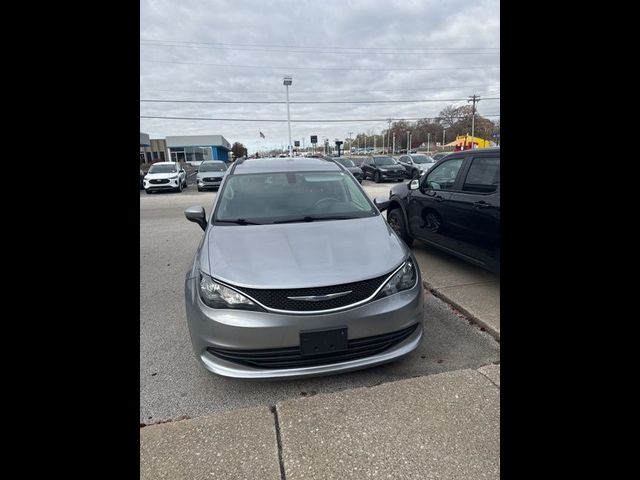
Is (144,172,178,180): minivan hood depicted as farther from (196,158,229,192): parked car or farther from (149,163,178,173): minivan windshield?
(196,158,229,192): parked car

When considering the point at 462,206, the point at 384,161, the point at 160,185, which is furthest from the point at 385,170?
the point at 462,206

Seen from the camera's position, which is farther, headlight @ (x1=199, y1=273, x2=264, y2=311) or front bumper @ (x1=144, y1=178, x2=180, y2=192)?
front bumper @ (x1=144, y1=178, x2=180, y2=192)

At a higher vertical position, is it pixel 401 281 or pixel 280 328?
pixel 401 281

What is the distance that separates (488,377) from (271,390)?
1.54 metres

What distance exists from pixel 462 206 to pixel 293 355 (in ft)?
9.61

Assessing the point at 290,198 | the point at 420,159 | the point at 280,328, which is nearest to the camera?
the point at 280,328

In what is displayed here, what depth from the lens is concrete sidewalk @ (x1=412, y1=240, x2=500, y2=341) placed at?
11.6 feet

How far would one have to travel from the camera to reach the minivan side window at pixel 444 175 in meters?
4.64

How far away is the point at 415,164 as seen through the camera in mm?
22547

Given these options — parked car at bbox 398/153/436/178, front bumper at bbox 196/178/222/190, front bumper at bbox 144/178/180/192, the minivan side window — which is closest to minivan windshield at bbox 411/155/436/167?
parked car at bbox 398/153/436/178

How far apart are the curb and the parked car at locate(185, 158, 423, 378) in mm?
1054

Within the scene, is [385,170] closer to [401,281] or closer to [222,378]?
[401,281]
